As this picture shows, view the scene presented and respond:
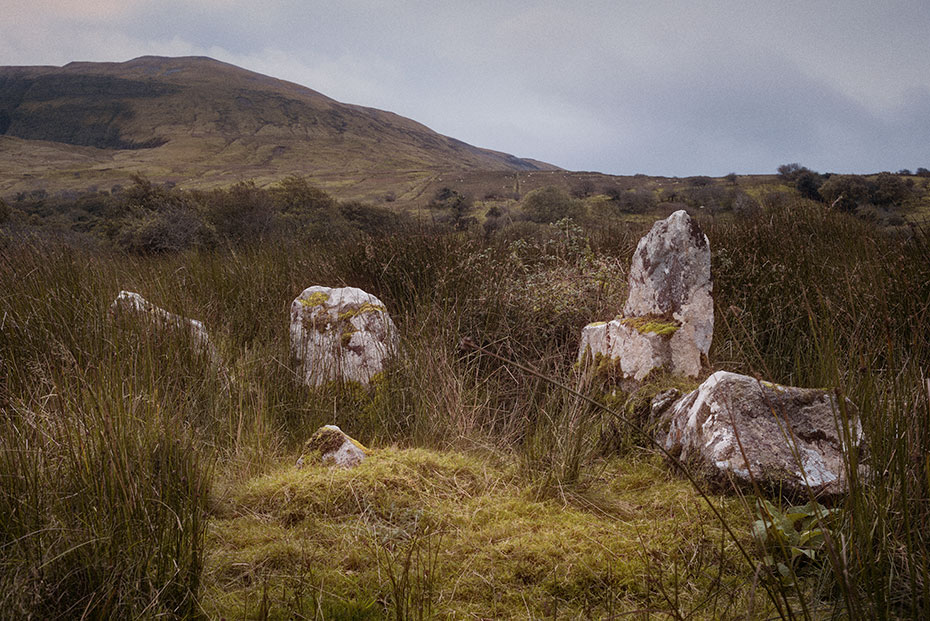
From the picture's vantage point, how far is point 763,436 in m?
2.70

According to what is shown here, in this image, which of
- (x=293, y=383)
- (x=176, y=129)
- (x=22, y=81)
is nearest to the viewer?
(x=293, y=383)

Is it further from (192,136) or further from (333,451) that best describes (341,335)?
(192,136)

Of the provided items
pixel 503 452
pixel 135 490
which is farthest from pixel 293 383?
pixel 135 490

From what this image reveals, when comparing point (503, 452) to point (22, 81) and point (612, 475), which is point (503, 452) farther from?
point (22, 81)

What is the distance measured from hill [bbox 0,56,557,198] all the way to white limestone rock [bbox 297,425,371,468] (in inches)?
1849

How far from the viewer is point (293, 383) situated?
4367 millimetres

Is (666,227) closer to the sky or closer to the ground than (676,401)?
closer to the sky

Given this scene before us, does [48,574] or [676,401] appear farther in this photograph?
[676,401]

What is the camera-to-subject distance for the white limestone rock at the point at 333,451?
10.1ft

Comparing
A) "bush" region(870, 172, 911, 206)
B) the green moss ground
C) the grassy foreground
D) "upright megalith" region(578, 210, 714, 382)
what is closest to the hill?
"bush" region(870, 172, 911, 206)

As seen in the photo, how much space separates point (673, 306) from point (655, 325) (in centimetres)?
18

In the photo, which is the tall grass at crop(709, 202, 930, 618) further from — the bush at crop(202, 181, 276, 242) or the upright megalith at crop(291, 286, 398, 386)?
the bush at crop(202, 181, 276, 242)

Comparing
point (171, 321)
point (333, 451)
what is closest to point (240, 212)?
point (171, 321)

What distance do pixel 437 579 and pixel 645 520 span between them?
1051mm
